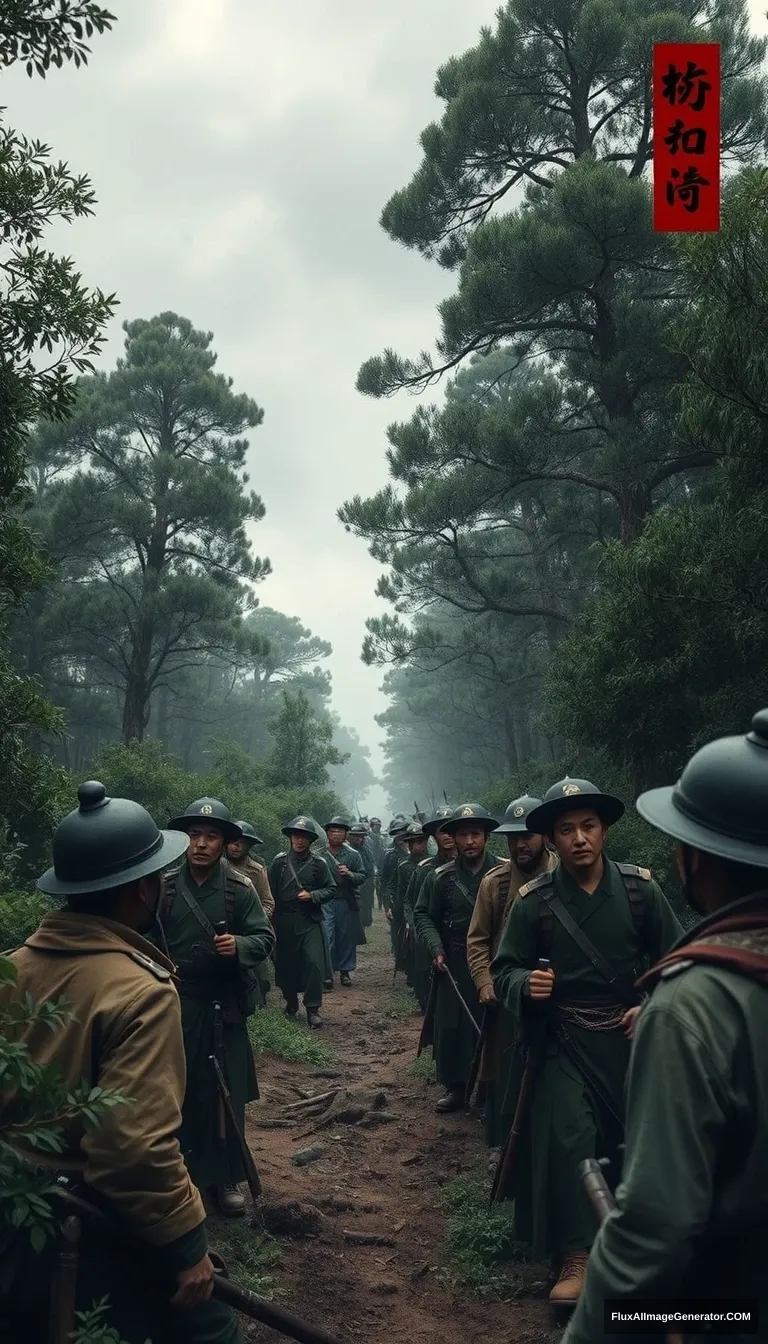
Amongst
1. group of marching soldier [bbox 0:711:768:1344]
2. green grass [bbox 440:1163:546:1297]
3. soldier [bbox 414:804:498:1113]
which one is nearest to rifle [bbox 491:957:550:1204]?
group of marching soldier [bbox 0:711:768:1344]

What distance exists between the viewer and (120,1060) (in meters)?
2.54

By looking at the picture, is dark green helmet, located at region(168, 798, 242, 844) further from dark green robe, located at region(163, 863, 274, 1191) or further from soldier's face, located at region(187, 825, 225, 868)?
dark green robe, located at region(163, 863, 274, 1191)

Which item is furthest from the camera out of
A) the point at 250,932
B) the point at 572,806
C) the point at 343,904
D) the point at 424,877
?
the point at 343,904

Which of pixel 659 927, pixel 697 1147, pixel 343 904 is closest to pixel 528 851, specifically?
pixel 659 927

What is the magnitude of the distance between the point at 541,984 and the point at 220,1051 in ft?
6.99

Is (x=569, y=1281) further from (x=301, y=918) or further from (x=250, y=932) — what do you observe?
(x=301, y=918)

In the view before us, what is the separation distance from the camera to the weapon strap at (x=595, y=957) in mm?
4402

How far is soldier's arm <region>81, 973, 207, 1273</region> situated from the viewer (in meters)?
2.47

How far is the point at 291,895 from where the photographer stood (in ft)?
35.7

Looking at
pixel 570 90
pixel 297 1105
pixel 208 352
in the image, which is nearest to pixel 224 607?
pixel 208 352

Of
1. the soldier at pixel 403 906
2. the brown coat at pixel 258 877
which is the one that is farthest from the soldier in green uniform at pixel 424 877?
the brown coat at pixel 258 877

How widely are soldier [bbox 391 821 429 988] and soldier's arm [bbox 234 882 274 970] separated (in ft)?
18.0

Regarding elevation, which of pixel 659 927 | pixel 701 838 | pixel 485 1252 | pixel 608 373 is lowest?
pixel 485 1252

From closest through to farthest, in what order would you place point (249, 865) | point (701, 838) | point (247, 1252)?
point (701, 838) → point (247, 1252) → point (249, 865)
